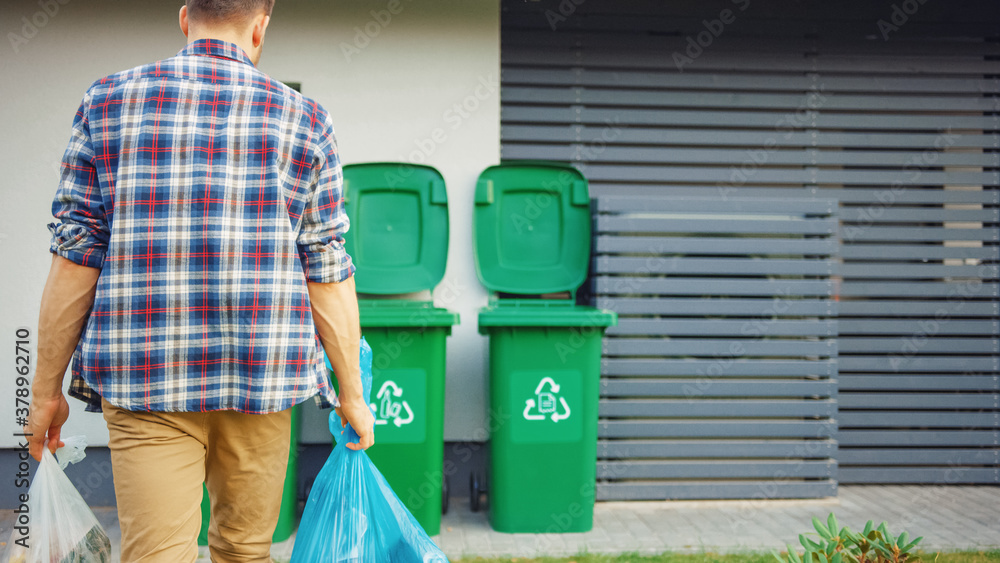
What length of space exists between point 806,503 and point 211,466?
3.60m

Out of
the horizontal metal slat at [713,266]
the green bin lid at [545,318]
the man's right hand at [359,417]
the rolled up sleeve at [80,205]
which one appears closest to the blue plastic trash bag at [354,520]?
the man's right hand at [359,417]

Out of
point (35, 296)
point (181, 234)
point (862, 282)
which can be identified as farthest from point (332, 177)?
point (862, 282)

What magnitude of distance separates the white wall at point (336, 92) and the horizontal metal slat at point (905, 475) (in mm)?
2431

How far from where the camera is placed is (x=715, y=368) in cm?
423

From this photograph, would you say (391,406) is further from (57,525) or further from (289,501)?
(57,525)

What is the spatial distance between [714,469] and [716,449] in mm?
114

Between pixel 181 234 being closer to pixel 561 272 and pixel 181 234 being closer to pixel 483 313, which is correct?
pixel 483 313

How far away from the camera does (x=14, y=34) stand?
414 centimetres

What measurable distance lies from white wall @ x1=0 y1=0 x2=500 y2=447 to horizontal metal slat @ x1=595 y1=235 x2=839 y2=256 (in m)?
0.87

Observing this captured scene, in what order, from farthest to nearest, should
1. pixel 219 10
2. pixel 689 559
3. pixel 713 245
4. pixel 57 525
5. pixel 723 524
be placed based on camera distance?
pixel 713 245
pixel 723 524
pixel 689 559
pixel 57 525
pixel 219 10

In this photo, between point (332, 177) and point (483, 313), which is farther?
point (483, 313)

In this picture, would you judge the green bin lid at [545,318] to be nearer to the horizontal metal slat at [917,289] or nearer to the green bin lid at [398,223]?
the green bin lid at [398,223]

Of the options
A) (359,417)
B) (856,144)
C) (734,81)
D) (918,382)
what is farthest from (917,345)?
(359,417)

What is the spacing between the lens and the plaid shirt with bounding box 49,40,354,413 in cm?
151
